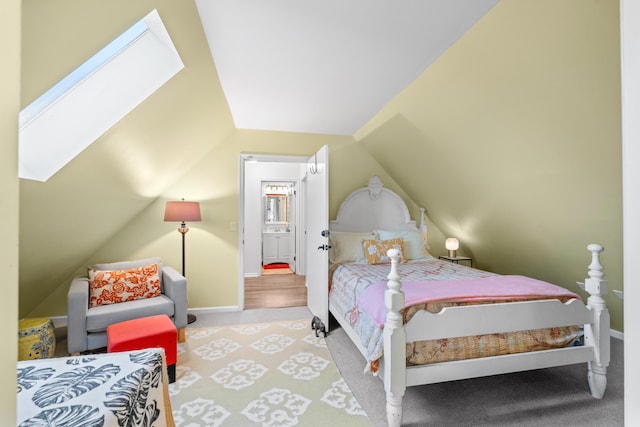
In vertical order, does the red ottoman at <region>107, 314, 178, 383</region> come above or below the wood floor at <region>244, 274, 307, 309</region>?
above

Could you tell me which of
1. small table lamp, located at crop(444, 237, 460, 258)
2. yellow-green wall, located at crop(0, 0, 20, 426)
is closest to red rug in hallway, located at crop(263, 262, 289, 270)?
small table lamp, located at crop(444, 237, 460, 258)

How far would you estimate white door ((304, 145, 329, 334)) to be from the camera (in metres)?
3.05

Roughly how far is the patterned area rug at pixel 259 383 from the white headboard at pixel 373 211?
5.27 feet

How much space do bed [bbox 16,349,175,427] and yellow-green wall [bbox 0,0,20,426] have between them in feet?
1.03

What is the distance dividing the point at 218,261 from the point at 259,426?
2.31 metres

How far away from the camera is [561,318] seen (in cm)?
192

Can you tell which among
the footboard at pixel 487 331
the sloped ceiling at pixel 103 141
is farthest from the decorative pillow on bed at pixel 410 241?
the sloped ceiling at pixel 103 141

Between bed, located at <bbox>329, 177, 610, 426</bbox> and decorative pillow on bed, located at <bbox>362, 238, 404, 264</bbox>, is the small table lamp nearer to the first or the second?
decorative pillow on bed, located at <bbox>362, 238, 404, 264</bbox>

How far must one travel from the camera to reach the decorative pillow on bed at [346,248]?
3.57 meters

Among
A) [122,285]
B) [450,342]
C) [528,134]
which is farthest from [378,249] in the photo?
[122,285]

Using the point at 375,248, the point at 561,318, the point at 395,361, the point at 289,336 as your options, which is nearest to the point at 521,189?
the point at 561,318

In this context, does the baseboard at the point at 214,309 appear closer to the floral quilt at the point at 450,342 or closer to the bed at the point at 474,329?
the floral quilt at the point at 450,342

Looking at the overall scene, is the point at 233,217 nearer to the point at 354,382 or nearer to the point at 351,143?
the point at 351,143

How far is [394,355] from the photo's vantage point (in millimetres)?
1670
